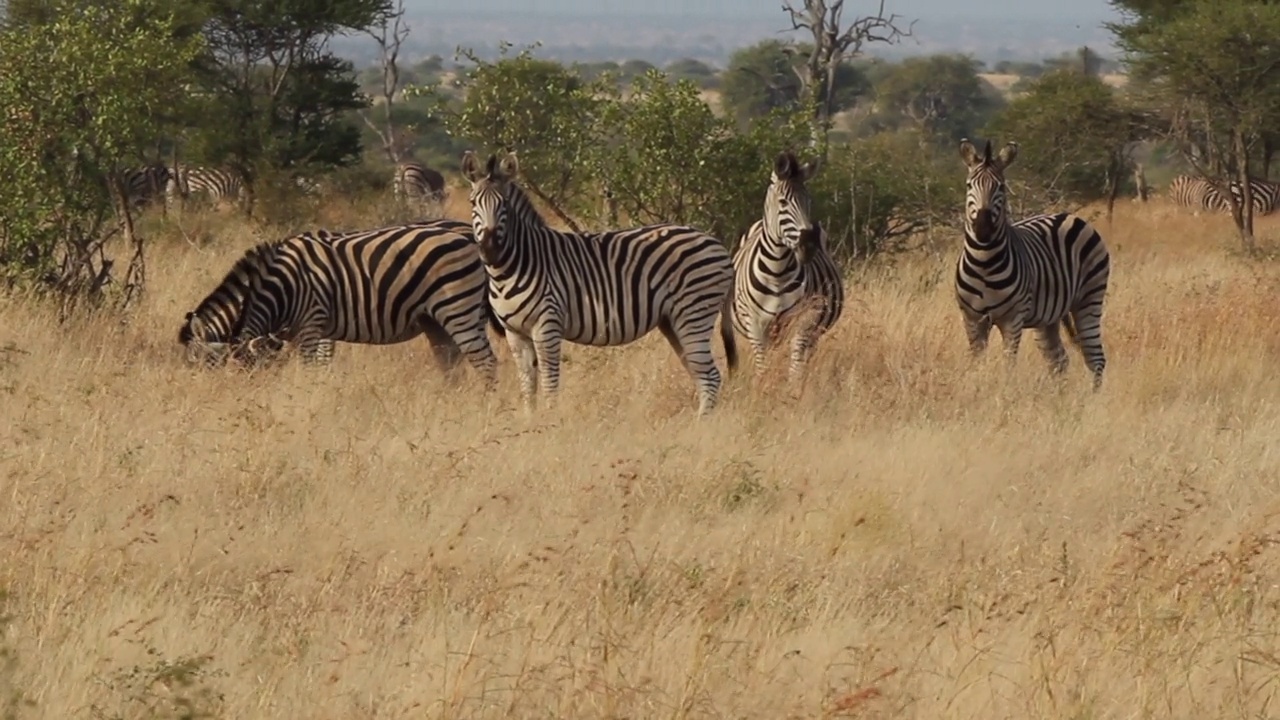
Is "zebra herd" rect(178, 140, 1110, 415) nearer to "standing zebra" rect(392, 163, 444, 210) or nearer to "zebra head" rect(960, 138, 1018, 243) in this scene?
"zebra head" rect(960, 138, 1018, 243)

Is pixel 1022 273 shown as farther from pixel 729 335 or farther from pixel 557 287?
pixel 557 287

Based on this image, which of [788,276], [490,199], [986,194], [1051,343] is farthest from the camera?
[1051,343]

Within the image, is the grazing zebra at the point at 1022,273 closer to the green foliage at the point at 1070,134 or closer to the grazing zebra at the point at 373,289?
the grazing zebra at the point at 373,289

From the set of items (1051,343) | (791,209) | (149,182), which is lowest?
(149,182)

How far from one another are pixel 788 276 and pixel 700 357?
82cm

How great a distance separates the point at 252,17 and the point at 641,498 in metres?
17.0

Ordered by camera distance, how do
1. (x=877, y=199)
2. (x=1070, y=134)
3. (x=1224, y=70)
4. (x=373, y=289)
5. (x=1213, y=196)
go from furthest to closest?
(x=1213, y=196) < (x=1070, y=134) < (x=1224, y=70) < (x=877, y=199) < (x=373, y=289)

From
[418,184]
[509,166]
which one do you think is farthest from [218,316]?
[418,184]

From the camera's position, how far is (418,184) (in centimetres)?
2906

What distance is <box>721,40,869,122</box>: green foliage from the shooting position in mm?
54688

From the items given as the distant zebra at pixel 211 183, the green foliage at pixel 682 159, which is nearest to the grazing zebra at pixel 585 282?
the green foliage at pixel 682 159

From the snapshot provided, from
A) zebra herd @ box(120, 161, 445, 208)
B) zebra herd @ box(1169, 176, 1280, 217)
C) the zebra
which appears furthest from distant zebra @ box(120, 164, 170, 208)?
zebra herd @ box(1169, 176, 1280, 217)

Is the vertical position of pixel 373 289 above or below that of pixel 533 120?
below

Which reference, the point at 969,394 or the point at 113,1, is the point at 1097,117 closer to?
the point at 113,1
